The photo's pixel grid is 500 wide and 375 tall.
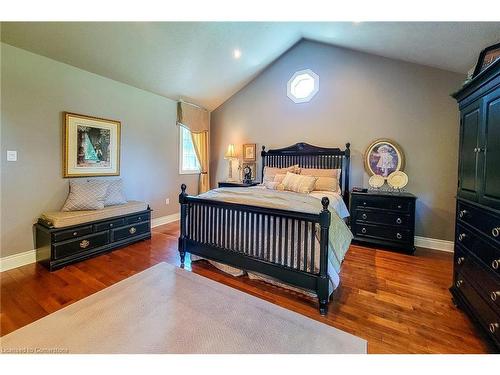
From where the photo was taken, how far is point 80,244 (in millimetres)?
2859

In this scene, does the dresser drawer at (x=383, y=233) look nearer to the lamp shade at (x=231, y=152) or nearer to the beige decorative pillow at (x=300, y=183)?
the beige decorative pillow at (x=300, y=183)

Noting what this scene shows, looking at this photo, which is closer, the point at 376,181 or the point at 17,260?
the point at 17,260

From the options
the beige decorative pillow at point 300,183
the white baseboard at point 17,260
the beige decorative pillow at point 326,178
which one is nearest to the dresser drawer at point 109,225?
the white baseboard at point 17,260

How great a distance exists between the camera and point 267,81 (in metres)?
4.84

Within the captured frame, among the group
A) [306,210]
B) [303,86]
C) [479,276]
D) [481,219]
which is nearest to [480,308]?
[479,276]

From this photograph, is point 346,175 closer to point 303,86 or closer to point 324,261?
point 303,86

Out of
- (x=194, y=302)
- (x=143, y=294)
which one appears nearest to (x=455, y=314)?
(x=194, y=302)

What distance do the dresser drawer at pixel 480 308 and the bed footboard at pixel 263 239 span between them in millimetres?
1011

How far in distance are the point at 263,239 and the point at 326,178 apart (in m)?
1.92

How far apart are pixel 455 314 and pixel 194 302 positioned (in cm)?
220

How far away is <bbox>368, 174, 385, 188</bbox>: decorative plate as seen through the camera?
3697 millimetres

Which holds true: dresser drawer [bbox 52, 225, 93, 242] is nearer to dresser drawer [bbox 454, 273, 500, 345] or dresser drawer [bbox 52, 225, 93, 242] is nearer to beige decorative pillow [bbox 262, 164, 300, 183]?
beige decorative pillow [bbox 262, 164, 300, 183]

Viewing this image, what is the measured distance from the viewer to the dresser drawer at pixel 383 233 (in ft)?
10.9

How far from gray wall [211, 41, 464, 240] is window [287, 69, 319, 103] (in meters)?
0.09
